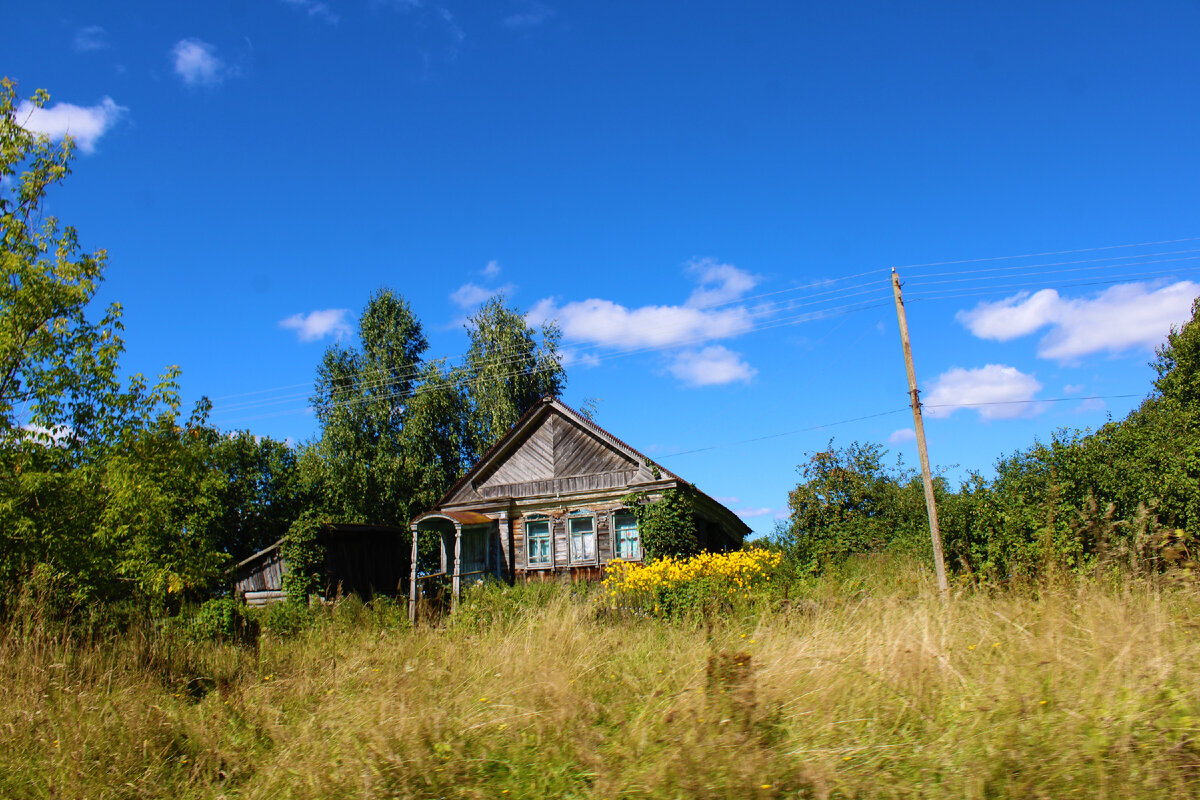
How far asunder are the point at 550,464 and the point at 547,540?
Result: 2257 millimetres

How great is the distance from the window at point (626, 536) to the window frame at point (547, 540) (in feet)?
6.62

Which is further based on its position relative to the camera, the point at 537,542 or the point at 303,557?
the point at 303,557

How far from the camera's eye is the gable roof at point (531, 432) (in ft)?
64.4

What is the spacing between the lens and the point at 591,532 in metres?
19.9

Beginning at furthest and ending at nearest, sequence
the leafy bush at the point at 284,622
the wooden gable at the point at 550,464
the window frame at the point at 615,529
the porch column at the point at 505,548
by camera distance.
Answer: the porch column at the point at 505,548, the wooden gable at the point at 550,464, the window frame at the point at 615,529, the leafy bush at the point at 284,622

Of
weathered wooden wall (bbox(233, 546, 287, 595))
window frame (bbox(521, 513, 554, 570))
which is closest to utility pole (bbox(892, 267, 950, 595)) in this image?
window frame (bbox(521, 513, 554, 570))

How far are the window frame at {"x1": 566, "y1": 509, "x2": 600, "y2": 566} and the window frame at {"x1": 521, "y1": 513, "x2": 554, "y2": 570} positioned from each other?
1.66 ft

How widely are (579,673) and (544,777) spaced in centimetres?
131

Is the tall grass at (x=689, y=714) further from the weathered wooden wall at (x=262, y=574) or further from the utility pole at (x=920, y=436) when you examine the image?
the weathered wooden wall at (x=262, y=574)

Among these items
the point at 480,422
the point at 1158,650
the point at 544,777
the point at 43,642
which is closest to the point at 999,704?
the point at 1158,650

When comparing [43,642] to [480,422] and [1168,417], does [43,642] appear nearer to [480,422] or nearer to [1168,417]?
[480,422]

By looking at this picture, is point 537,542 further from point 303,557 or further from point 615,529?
point 303,557

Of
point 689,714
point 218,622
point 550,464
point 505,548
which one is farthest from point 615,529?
point 689,714

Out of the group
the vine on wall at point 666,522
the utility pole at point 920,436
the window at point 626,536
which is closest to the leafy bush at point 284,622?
the window at point 626,536
